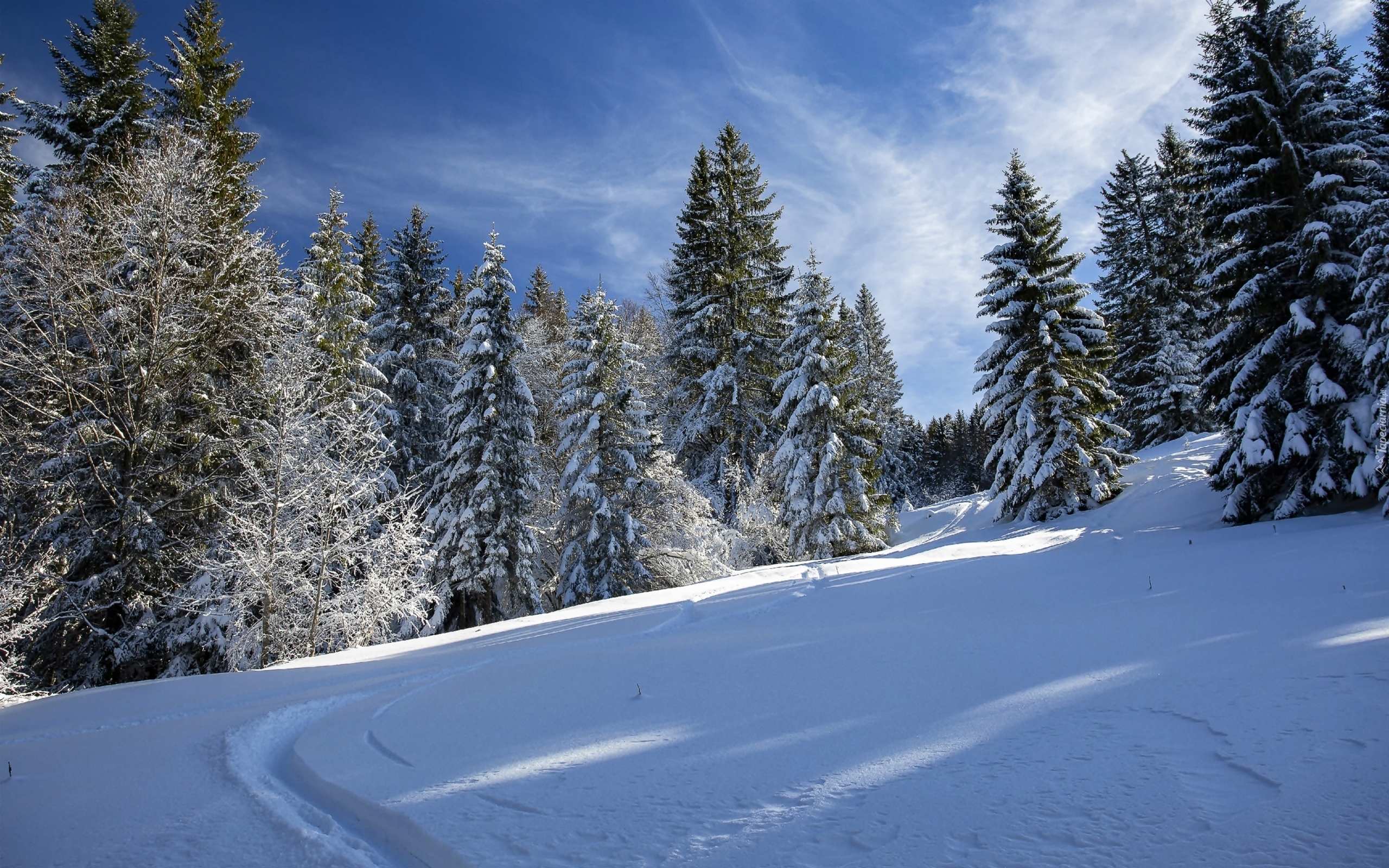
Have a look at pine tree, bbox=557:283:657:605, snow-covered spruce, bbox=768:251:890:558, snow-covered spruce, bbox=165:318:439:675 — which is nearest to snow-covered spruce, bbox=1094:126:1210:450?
snow-covered spruce, bbox=768:251:890:558

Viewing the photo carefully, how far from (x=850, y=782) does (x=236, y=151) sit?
21.0m

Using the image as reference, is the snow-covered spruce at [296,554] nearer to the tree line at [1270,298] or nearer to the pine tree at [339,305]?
the pine tree at [339,305]

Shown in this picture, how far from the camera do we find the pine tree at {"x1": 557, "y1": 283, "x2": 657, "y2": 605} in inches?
703

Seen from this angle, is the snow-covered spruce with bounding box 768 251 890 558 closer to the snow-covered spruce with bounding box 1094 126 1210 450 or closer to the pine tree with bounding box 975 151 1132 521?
the pine tree with bounding box 975 151 1132 521

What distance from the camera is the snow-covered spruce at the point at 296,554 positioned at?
1160cm

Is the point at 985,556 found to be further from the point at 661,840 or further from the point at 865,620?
the point at 661,840

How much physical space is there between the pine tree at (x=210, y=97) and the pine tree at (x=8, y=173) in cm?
440

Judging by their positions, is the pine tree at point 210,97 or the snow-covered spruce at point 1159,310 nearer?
the pine tree at point 210,97

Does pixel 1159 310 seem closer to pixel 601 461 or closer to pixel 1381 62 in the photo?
pixel 1381 62

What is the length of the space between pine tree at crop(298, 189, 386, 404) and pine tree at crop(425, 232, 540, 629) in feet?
9.59

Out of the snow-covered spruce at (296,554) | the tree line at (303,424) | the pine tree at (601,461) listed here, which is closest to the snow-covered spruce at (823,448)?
the tree line at (303,424)

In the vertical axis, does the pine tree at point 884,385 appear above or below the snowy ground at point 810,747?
above

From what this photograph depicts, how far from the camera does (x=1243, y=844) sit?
186 cm

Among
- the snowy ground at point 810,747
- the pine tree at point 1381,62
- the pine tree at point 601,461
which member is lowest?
the snowy ground at point 810,747
